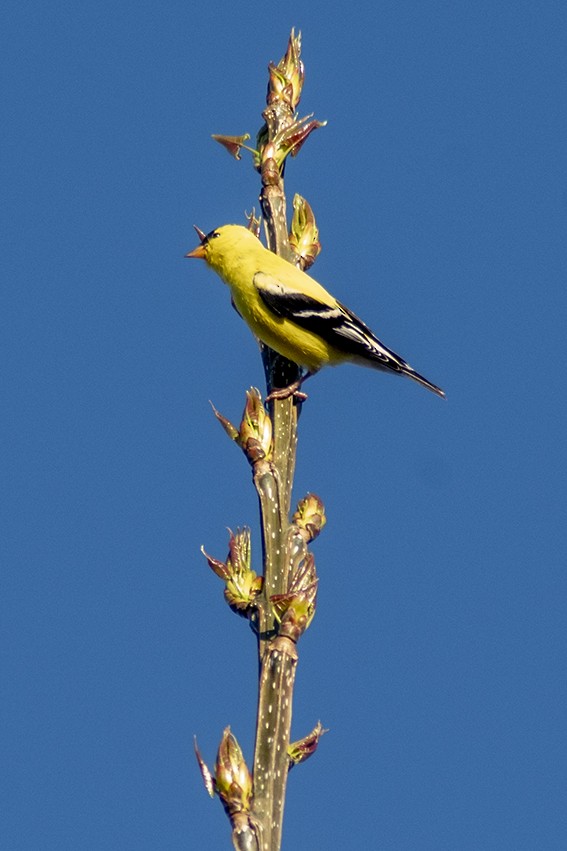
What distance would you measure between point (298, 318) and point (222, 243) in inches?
29.6

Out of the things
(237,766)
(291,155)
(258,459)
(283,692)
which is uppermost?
(291,155)

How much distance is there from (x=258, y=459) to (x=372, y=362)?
207 centimetres

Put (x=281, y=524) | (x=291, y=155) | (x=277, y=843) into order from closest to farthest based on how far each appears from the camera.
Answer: (x=277, y=843) → (x=281, y=524) → (x=291, y=155)

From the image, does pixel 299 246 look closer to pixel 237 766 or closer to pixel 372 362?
pixel 372 362

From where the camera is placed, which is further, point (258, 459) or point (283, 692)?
point (258, 459)

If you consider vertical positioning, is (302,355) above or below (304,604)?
above

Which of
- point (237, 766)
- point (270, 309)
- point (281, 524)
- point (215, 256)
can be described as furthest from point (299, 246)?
point (237, 766)

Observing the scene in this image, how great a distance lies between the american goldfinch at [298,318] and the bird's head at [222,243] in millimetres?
17

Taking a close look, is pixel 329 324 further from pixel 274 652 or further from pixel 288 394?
pixel 274 652

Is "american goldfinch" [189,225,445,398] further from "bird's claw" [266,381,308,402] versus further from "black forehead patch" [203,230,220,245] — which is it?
"bird's claw" [266,381,308,402]

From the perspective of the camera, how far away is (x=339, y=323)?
569cm

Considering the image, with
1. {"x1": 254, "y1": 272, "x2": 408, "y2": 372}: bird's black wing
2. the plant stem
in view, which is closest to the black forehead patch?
{"x1": 254, "y1": 272, "x2": 408, "y2": 372}: bird's black wing

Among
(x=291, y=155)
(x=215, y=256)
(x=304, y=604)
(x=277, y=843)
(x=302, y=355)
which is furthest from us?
(x=215, y=256)

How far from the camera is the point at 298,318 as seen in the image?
5.57 metres
